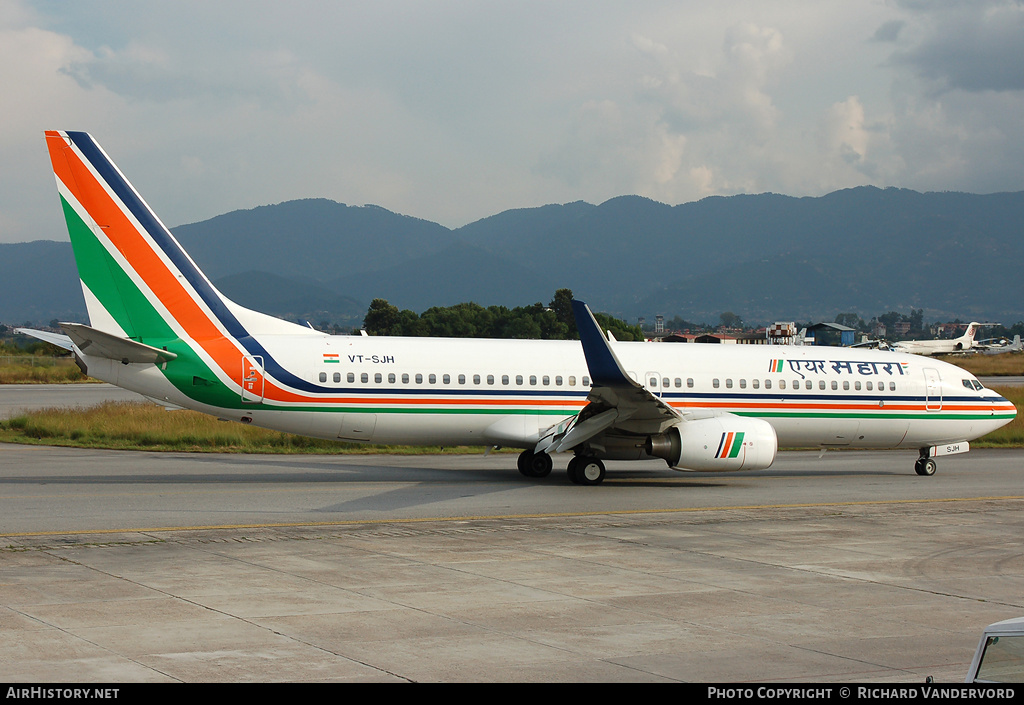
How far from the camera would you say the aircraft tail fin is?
21.1 meters

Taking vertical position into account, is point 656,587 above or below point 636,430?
below

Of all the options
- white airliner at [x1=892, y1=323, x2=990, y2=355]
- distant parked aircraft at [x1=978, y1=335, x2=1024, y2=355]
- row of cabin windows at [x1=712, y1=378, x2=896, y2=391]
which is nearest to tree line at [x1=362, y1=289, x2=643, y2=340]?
white airliner at [x1=892, y1=323, x2=990, y2=355]

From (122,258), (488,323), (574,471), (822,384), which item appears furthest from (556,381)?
(488,323)

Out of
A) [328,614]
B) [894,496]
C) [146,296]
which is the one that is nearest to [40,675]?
[328,614]

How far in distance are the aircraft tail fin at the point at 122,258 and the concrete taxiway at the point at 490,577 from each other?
3454 millimetres

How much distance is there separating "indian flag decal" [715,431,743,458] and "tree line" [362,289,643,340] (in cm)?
5385

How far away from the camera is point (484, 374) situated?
2353cm

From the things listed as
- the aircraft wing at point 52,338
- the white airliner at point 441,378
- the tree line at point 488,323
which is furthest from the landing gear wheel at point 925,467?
the tree line at point 488,323

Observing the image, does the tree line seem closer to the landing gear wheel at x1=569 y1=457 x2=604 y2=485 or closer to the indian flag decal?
the landing gear wheel at x1=569 y1=457 x2=604 y2=485

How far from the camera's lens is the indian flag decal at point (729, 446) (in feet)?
70.1

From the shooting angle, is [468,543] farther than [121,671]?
Yes

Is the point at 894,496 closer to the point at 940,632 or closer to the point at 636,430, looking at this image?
the point at 636,430
